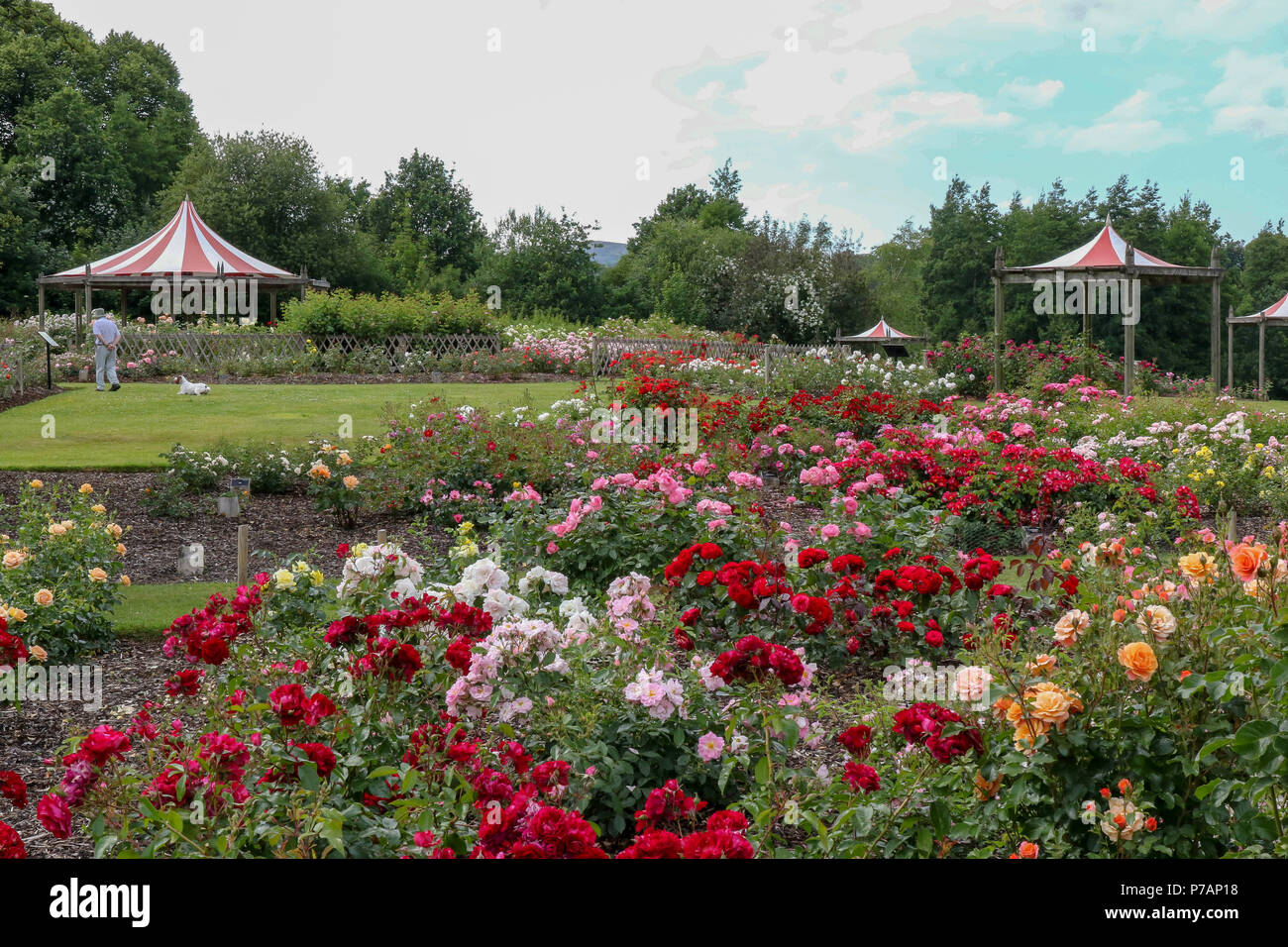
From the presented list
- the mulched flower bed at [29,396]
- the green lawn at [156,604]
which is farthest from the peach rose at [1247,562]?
the mulched flower bed at [29,396]

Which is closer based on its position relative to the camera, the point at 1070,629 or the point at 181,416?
the point at 1070,629

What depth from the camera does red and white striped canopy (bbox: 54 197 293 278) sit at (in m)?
23.6

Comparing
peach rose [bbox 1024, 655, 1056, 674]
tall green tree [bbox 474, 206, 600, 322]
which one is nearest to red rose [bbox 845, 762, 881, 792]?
peach rose [bbox 1024, 655, 1056, 674]

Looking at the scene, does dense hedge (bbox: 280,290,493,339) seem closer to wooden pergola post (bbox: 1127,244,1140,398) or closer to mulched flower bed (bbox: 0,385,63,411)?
mulched flower bed (bbox: 0,385,63,411)

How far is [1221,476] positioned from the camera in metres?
8.41

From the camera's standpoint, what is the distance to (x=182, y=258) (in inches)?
957

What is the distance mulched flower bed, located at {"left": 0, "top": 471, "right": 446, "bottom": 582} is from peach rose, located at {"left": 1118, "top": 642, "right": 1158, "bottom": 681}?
493cm

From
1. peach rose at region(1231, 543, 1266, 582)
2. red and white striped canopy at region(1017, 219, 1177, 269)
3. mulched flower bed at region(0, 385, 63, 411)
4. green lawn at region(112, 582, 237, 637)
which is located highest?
red and white striped canopy at region(1017, 219, 1177, 269)

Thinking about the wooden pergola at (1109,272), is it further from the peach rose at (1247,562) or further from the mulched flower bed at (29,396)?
the peach rose at (1247,562)

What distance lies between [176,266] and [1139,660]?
24.7 m

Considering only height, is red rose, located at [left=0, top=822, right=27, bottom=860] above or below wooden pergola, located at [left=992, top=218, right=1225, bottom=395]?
below

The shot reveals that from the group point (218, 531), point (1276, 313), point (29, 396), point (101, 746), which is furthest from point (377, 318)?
point (1276, 313)

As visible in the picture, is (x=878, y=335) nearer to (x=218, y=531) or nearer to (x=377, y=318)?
(x=377, y=318)
